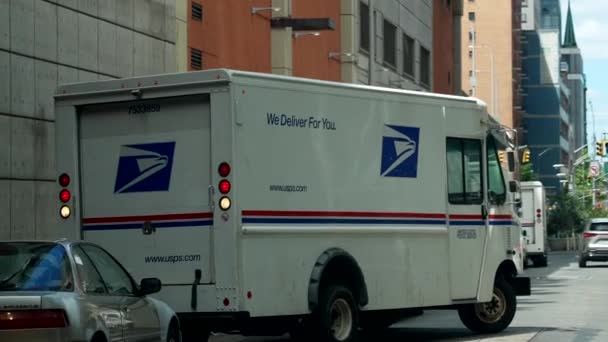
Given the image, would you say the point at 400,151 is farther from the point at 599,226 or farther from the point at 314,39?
the point at 599,226

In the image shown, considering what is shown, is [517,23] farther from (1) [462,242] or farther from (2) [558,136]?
(1) [462,242]

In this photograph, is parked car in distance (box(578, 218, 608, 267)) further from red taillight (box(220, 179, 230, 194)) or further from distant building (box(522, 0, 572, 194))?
distant building (box(522, 0, 572, 194))

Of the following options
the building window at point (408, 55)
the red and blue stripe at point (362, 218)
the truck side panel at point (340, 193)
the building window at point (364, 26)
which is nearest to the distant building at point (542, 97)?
the building window at point (408, 55)

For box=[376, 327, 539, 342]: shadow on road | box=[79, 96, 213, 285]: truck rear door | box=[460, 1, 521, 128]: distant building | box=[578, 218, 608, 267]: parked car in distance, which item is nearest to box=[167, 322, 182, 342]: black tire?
box=[79, 96, 213, 285]: truck rear door

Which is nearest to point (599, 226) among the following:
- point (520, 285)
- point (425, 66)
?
point (425, 66)

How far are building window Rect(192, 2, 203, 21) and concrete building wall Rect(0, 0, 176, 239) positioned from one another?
2844 mm

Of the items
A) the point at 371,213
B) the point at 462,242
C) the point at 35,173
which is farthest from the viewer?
the point at 35,173

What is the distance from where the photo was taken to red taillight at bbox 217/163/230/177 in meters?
13.9

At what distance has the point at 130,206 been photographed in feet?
47.7

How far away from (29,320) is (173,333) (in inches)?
120

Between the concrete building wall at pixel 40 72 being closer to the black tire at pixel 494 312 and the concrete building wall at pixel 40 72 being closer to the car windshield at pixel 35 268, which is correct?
the black tire at pixel 494 312

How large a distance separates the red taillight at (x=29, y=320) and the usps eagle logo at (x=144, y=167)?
175 inches

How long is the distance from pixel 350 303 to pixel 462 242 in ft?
8.66

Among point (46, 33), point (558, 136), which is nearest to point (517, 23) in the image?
point (558, 136)
